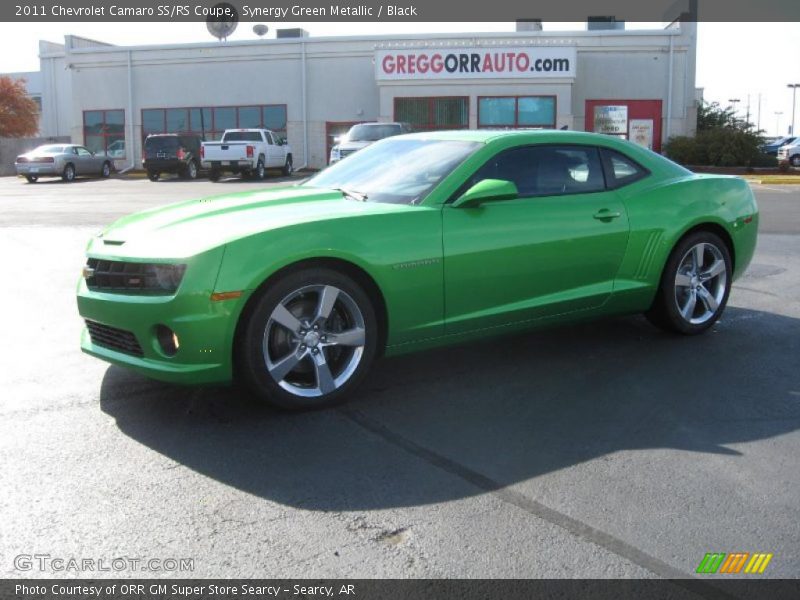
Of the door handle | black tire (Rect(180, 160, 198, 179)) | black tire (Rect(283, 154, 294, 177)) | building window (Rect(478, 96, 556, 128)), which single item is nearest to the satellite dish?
black tire (Rect(283, 154, 294, 177))

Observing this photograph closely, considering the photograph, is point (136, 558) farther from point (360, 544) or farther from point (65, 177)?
point (65, 177)

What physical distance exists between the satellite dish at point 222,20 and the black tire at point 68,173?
9.81 meters

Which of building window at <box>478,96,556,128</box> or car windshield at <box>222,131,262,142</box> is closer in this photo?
car windshield at <box>222,131,262,142</box>

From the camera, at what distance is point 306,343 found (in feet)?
15.1

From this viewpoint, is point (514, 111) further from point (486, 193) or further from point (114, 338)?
point (114, 338)

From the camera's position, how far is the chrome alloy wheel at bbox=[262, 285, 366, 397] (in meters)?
4.52

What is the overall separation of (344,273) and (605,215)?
1959 mm

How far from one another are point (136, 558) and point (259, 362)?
1.51m

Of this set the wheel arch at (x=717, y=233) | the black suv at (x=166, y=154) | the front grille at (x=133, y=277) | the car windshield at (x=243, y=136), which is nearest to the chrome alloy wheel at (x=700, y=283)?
the wheel arch at (x=717, y=233)

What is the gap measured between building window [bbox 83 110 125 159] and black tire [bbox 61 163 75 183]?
5796 mm

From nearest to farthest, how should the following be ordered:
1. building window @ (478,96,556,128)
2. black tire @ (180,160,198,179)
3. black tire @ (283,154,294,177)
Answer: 1. black tire @ (180,160,198,179)
2. black tire @ (283,154,294,177)
3. building window @ (478,96,556,128)

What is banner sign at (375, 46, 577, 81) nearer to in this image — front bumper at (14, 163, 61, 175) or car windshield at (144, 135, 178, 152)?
car windshield at (144, 135, 178, 152)

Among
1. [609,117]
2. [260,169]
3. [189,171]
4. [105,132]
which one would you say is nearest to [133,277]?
[260,169]
